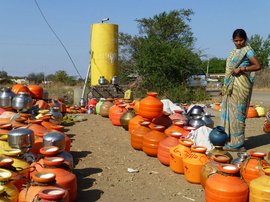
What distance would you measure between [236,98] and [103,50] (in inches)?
300

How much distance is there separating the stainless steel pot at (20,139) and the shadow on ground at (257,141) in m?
3.37

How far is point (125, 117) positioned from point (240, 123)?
227 centimetres

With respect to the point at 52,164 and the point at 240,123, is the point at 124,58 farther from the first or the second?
the point at 52,164

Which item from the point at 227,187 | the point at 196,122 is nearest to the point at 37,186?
the point at 227,187

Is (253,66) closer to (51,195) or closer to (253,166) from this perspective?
(253,166)

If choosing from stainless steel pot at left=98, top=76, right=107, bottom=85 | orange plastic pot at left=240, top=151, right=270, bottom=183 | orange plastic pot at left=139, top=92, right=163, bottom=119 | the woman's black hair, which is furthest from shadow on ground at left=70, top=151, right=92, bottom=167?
stainless steel pot at left=98, top=76, right=107, bottom=85

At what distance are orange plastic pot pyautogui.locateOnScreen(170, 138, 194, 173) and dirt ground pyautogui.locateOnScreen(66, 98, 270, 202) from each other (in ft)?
0.38

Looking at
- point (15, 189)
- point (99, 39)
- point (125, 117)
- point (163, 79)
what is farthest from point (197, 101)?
point (15, 189)

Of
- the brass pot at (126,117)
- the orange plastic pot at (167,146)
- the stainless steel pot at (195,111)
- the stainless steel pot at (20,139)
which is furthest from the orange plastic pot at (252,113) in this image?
the stainless steel pot at (20,139)

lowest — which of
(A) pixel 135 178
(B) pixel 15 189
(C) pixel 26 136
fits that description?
(A) pixel 135 178

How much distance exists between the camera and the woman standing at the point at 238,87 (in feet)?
16.1

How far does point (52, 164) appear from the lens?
3.26 metres

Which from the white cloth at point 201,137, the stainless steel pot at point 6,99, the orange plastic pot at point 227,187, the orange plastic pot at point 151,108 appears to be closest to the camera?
the orange plastic pot at point 227,187

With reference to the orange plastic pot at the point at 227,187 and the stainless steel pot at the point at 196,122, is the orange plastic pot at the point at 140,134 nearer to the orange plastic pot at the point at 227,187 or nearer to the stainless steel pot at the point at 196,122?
the stainless steel pot at the point at 196,122
